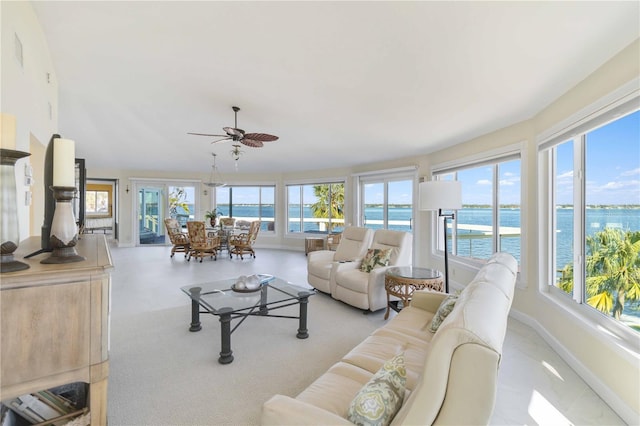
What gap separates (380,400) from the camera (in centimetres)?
113

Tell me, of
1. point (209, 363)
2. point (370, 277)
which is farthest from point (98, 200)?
point (370, 277)

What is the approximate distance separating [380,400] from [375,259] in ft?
9.20

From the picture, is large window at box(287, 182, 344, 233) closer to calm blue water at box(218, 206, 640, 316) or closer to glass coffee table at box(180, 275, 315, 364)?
calm blue water at box(218, 206, 640, 316)

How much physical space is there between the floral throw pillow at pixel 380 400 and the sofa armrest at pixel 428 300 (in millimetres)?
1475

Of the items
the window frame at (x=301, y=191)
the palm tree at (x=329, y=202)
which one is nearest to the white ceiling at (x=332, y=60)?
the window frame at (x=301, y=191)

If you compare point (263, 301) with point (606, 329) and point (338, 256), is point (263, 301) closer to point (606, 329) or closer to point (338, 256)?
point (338, 256)

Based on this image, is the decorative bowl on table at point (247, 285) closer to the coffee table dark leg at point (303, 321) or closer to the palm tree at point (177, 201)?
the coffee table dark leg at point (303, 321)

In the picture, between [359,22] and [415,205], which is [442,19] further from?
[415,205]

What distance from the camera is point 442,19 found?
1870 millimetres

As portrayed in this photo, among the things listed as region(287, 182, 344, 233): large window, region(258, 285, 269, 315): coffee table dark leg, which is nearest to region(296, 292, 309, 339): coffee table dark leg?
region(258, 285, 269, 315): coffee table dark leg

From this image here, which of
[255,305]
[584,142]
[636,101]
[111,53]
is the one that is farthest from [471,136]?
[111,53]

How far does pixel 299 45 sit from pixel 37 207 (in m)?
2.66

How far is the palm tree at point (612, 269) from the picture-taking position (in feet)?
6.69

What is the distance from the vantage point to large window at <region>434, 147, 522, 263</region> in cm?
381
